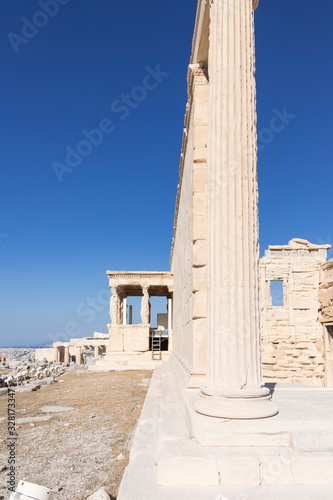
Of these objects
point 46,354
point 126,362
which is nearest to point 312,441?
point 126,362

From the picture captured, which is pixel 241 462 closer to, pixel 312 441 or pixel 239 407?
pixel 239 407

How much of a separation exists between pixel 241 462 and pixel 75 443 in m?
3.16

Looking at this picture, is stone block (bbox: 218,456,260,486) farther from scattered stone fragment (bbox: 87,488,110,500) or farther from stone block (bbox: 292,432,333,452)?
scattered stone fragment (bbox: 87,488,110,500)

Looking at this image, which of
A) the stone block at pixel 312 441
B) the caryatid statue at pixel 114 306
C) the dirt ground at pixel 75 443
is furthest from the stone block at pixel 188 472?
the caryatid statue at pixel 114 306

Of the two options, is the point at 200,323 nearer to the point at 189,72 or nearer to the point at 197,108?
the point at 197,108

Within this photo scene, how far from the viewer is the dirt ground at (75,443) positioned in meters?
4.14

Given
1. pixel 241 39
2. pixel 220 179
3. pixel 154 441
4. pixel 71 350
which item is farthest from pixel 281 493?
pixel 71 350

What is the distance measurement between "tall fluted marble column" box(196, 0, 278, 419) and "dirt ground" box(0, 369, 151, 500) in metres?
1.53

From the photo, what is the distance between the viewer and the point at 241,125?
4.78 meters

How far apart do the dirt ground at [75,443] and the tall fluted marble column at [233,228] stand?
5.04 ft

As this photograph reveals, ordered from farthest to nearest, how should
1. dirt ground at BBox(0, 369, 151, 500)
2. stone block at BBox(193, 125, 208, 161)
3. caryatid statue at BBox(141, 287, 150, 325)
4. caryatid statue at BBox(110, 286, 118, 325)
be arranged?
caryatid statue at BBox(141, 287, 150, 325) → caryatid statue at BBox(110, 286, 118, 325) → stone block at BBox(193, 125, 208, 161) → dirt ground at BBox(0, 369, 151, 500)

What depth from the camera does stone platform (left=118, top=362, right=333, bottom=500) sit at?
130 inches

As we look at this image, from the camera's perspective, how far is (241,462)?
3.44 metres

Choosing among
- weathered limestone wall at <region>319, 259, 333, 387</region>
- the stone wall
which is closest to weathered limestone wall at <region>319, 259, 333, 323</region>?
weathered limestone wall at <region>319, 259, 333, 387</region>
